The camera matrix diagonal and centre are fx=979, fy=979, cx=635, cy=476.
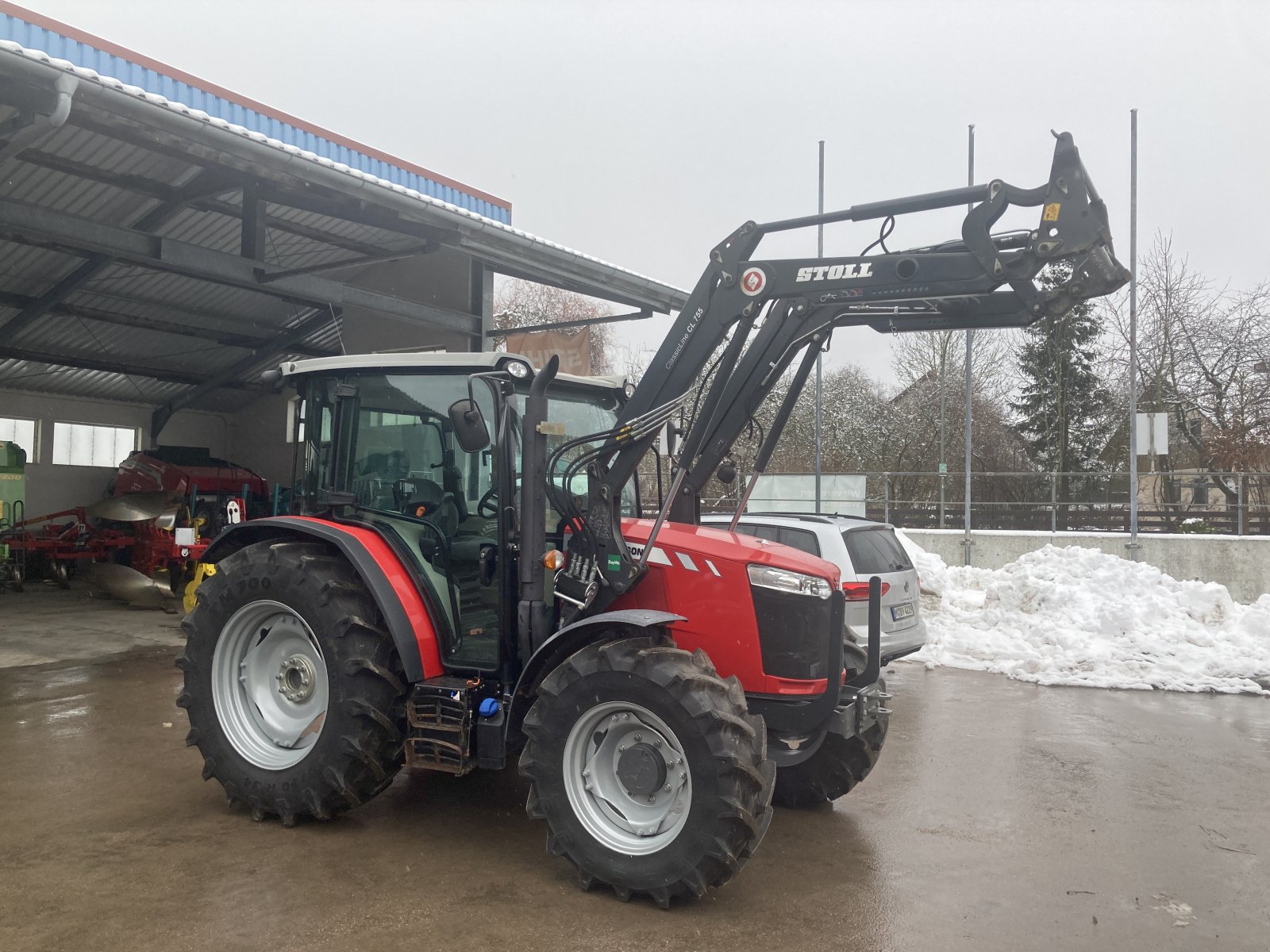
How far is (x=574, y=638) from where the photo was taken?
4410 mm

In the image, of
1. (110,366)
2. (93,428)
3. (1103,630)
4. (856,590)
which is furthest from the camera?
(93,428)

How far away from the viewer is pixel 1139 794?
6000mm

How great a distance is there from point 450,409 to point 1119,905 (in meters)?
3.66

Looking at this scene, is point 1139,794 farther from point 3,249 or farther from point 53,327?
point 53,327

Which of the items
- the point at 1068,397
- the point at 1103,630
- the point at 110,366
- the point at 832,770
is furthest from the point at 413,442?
the point at 1068,397

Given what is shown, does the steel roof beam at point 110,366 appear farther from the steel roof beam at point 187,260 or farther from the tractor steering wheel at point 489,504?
the tractor steering wheel at point 489,504

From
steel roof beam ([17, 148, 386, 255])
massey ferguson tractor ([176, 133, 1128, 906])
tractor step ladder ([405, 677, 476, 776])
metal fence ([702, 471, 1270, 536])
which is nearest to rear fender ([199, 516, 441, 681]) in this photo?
massey ferguson tractor ([176, 133, 1128, 906])

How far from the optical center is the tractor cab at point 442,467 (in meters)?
4.85

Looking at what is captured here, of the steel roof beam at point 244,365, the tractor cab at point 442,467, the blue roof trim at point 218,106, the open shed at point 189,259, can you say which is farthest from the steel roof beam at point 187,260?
the tractor cab at point 442,467

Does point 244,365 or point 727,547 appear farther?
point 244,365

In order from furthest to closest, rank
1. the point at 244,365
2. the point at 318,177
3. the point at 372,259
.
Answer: the point at 244,365 → the point at 372,259 → the point at 318,177

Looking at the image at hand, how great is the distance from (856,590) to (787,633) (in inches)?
144

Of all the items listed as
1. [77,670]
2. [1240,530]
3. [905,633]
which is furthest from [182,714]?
[1240,530]

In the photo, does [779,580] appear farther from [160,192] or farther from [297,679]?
[160,192]
